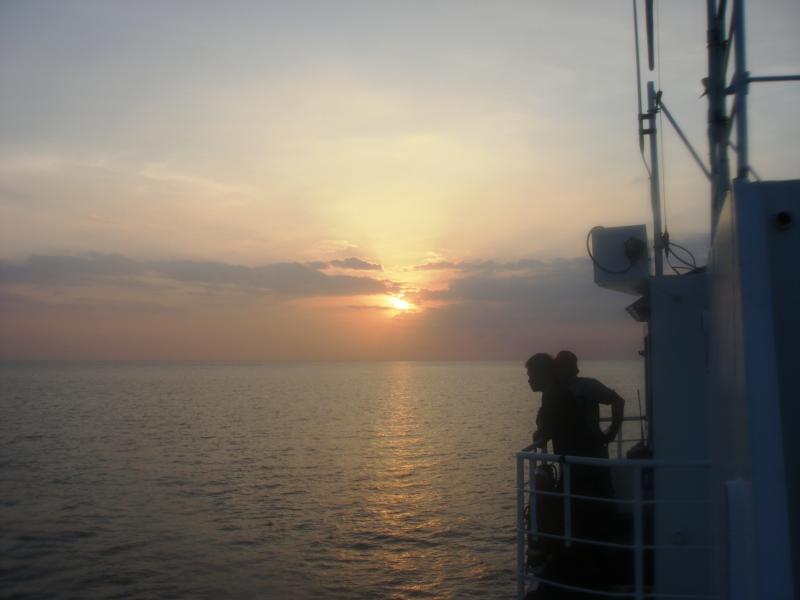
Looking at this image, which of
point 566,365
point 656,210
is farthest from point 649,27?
point 566,365

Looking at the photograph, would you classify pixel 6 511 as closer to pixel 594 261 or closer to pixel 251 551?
pixel 251 551

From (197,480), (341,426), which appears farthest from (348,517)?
(341,426)

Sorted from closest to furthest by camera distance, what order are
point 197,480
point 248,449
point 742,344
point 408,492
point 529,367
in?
point 742,344
point 529,367
point 408,492
point 197,480
point 248,449

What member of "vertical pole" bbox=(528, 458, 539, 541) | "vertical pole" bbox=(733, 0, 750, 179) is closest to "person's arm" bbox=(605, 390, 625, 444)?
"vertical pole" bbox=(528, 458, 539, 541)

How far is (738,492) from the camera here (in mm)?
2203

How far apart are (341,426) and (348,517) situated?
98.1 feet

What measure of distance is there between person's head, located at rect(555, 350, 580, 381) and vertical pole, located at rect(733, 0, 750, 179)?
168 inches

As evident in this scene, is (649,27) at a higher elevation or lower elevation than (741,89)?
higher

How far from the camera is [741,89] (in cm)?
270

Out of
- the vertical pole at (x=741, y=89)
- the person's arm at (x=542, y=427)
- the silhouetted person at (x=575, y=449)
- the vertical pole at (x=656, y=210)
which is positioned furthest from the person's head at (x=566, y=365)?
the vertical pole at (x=741, y=89)

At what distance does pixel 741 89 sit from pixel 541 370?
4320 millimetres

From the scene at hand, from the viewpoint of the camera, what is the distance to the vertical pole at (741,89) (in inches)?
104

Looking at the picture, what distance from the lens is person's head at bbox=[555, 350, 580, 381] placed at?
6796mm

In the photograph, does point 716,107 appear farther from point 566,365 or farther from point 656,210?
point 656,210
